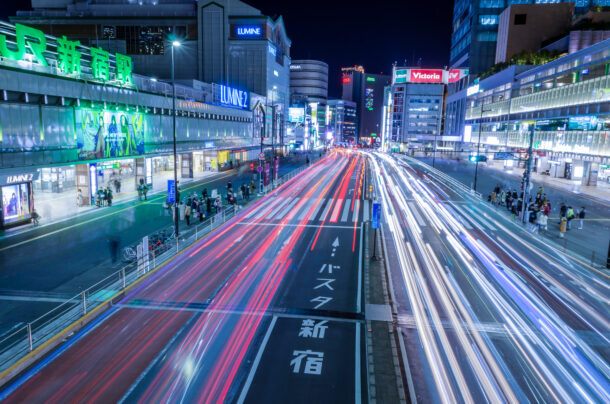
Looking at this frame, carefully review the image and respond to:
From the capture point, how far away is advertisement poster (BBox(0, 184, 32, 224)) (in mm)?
22453

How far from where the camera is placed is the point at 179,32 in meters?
78.2

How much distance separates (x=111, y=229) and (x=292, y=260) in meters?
12.0

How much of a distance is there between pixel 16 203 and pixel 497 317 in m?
26.2

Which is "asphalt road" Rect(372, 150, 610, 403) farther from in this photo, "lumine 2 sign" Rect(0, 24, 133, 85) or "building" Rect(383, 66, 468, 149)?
"building" Rect(383, 66, 468, 149)

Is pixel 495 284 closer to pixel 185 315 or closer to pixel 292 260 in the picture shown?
pixel 292 260

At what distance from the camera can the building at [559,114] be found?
39281mm

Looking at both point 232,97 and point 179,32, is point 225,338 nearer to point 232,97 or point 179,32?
point 232,97

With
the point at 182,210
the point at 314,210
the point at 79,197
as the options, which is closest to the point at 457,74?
the point at 314,210

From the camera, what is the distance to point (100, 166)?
31141 mm

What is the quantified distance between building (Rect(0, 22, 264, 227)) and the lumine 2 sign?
55mm

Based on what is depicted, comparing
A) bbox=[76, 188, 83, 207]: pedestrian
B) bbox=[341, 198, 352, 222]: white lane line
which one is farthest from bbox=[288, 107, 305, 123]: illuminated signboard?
bbox=[76, 188, 83, 207]: pedestrian

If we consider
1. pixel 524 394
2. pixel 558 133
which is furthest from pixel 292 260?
pixel 558 133

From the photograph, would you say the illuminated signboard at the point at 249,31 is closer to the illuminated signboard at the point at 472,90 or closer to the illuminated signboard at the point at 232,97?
the illuminated signboard at the point at 232,97

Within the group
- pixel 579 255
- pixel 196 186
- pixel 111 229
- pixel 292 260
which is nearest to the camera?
pixel 292 260
